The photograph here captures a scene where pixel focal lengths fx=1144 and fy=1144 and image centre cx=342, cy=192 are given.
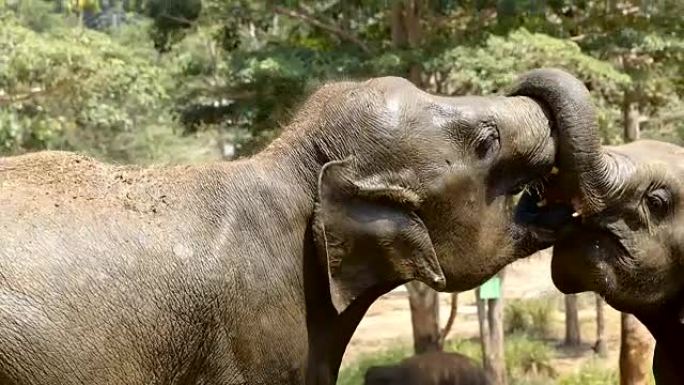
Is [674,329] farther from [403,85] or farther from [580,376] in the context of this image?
[580,376]

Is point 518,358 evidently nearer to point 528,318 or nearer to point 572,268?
point 528,318

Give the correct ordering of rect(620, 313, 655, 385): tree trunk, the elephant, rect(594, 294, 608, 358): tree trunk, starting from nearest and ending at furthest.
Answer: the elephant
rect(620, 313, 655, 385): tree trunk
rect(594, 294, 608, 358): tree trunk

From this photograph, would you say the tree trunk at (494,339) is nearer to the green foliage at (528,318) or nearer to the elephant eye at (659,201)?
the green foliage at (528,318)

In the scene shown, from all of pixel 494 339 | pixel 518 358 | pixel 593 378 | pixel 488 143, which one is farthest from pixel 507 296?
pixel 488 143

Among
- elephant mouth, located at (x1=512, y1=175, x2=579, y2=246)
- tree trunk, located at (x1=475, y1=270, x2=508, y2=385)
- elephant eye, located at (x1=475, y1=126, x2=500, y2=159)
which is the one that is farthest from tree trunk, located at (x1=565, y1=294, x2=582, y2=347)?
elephant eye, located at (x1=475, y1=126, x2=500, y2=159)

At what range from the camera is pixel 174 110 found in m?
9.40

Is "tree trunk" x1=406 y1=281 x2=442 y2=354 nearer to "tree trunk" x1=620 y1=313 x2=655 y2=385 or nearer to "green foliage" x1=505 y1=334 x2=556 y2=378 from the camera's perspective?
"green foliage" x1=505 y1=334 x2=556 y2=378

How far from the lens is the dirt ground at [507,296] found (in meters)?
13.9

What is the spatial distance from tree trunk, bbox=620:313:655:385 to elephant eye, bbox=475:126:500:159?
2.76 m

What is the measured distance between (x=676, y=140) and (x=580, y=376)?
210 centimetres

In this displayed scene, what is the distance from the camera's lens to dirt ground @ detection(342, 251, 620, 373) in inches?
548

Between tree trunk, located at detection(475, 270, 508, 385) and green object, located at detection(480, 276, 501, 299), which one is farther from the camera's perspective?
tree trunk, located at detection(475, 270, 508, 385)

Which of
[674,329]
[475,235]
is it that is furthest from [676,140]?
[475,235]

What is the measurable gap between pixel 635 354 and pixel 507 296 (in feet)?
41.1
